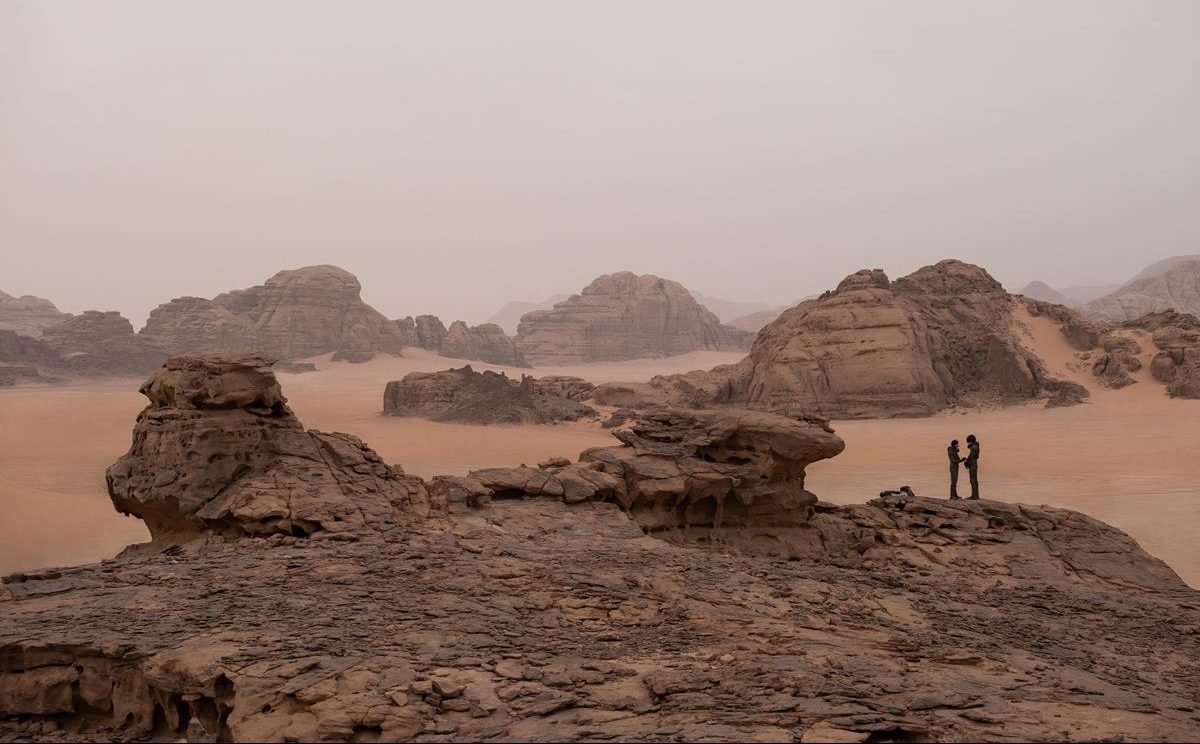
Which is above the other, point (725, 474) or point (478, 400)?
point (478, 400)

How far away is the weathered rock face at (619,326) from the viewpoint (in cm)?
6862

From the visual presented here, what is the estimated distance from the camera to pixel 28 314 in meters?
74.0

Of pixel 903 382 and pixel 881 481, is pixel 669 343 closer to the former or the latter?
pixel 903 382

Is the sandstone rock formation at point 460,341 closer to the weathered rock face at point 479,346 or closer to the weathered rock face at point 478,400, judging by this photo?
the weathered rock face at point 479,346

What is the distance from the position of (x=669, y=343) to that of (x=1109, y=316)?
33.2m

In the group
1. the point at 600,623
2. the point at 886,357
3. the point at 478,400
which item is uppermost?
the point at 886,357

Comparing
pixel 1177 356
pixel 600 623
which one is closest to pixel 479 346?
pixel 1177 356

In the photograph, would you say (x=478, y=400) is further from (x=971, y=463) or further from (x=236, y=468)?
(x=236, y=468)

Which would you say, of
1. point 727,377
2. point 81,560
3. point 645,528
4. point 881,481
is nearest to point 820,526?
point 645,528

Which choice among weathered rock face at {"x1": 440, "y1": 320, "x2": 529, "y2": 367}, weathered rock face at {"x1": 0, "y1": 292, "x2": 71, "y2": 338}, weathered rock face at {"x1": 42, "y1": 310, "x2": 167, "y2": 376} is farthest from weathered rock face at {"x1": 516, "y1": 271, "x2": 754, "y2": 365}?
weathered rock face at {"x1": 0, "y1": 292, "x2": 71, "y2": 338}

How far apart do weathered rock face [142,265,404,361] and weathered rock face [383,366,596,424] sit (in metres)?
27.3

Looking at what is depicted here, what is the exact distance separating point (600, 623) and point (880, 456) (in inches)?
668

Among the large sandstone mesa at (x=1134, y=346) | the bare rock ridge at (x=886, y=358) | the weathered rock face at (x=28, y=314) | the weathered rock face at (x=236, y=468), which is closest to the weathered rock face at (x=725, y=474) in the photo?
the weathered rock face at (x=236, y=468)

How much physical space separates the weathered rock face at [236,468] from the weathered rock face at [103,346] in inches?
1891
